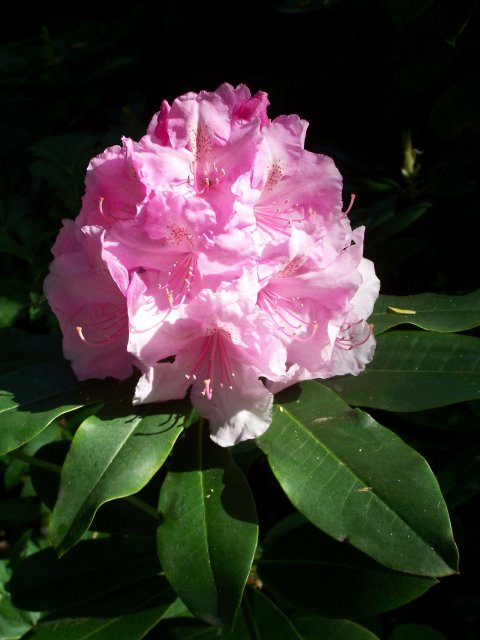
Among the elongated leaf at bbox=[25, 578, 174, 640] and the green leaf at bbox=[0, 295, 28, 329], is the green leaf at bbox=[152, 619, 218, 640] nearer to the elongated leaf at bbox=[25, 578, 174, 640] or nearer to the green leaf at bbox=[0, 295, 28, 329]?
the elongated leaf at bbox=[25, 578, 174, 640]

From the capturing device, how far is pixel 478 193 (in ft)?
5.51

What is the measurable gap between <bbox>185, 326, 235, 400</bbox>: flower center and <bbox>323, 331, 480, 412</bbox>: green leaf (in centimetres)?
20

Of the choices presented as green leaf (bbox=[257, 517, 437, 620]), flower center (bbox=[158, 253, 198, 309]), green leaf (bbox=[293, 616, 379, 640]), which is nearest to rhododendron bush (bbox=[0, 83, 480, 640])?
flower center (bbox=[158, 253, 198, 309])

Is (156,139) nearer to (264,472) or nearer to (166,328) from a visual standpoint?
(166,328)

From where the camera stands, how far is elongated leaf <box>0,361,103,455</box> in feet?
3.09

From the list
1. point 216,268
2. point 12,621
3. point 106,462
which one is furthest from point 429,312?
point 12,621

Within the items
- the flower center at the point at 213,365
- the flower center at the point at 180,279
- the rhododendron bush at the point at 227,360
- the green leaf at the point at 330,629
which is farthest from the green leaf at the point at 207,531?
the green leaf at the point at 330,629

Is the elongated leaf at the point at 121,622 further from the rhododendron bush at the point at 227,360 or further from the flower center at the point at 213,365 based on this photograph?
the flower center at the point at 213,365

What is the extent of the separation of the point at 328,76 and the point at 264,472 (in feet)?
3.03

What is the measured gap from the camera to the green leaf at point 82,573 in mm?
1262

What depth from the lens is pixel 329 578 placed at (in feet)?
3.91

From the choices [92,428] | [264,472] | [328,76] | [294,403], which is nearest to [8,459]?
[264,472]

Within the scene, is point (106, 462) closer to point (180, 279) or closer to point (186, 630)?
point (180, 279)

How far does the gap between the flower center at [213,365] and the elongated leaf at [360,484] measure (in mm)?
101
